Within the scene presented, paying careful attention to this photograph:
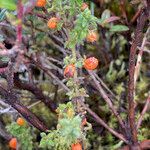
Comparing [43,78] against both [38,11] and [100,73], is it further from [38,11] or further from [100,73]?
[38,11]

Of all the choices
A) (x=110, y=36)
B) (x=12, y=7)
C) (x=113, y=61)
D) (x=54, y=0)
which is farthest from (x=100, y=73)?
(x=12, y=7)

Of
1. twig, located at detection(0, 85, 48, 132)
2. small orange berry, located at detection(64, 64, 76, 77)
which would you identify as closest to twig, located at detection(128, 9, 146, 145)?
small orange berry, located at detection(64, 64, 76, 77)

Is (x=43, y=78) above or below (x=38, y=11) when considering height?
below

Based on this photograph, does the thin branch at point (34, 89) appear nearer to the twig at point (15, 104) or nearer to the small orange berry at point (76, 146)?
the twig at point (15, 104)

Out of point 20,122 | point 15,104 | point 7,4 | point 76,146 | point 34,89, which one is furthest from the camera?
point 34,89

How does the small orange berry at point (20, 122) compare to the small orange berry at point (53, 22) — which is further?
the small orange berry at point (20, 122)

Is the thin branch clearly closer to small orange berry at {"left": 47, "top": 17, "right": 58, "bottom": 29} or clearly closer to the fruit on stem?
the fruit on stem

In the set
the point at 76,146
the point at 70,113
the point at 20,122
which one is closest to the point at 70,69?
the point at 70,113

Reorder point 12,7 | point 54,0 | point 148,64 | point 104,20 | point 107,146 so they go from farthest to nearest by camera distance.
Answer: point 148,64
point 107,146
point 104,20
point 54,0
point 12,7

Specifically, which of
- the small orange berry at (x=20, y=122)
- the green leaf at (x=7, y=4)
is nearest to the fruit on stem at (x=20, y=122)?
the small orange berry at (x=20, y=122)

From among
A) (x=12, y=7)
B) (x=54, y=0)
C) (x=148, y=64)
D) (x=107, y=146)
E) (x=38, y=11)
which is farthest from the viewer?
A: (x=148, y=64)

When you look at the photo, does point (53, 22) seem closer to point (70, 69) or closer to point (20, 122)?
point (70, 69)
